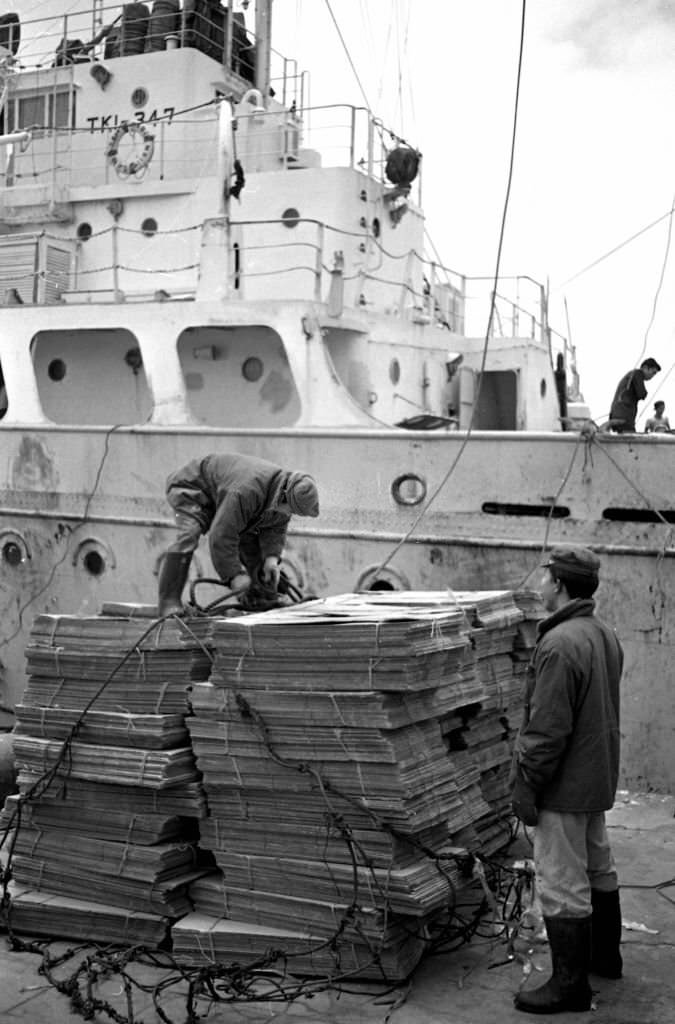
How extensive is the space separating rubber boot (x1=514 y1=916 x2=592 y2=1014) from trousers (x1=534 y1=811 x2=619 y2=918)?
51 millimetres

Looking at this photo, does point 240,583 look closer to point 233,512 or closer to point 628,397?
point 233,512

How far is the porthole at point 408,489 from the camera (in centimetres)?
966

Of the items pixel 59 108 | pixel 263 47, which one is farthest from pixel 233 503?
pixel 59 108

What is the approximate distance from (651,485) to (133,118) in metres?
8.55

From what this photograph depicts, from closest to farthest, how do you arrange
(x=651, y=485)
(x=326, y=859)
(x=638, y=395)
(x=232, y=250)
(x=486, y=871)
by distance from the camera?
(x=326, y=859) → (x=486, y=871) → (x=651, y=485) → (x=638, y=395) → (x=232, y=250)

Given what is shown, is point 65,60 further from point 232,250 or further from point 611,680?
point 611,680

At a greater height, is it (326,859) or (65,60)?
(65,60)

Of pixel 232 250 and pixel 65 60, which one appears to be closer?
pixel 232 250

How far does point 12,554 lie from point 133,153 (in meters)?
5.04

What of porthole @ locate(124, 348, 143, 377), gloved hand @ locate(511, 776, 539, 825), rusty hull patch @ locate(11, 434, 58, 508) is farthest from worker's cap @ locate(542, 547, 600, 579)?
porthole @ locate(124, 348, 143, 377)

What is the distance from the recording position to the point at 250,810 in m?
5.19

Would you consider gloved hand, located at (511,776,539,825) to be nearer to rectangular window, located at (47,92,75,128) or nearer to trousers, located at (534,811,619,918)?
trousers, located at (534,811,619,918)

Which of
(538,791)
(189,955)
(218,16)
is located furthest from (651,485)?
(218,16)

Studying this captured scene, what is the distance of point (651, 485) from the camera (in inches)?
349
